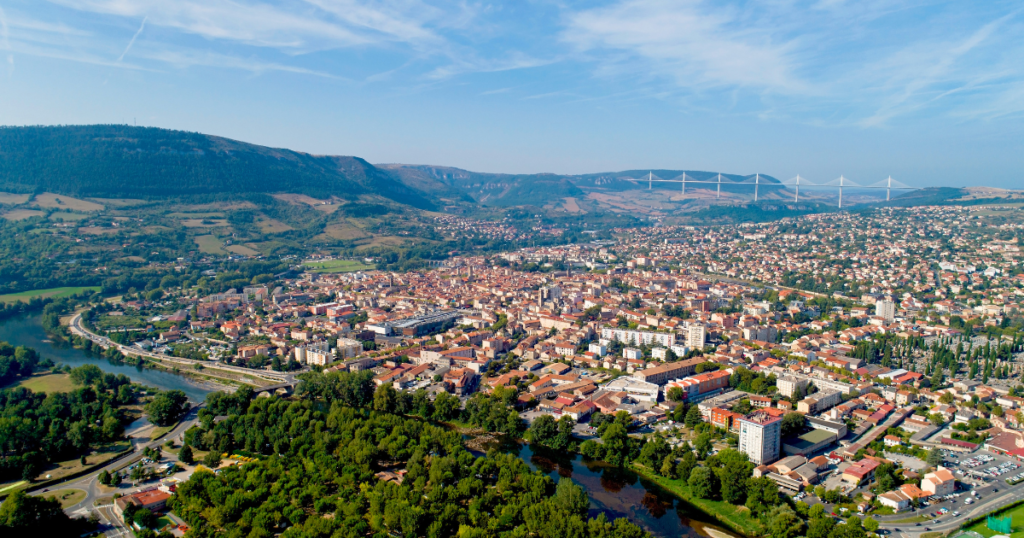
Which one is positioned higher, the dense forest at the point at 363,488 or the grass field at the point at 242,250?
the grass field at the point at 242,250

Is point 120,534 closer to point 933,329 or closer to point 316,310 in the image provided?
point 316,310

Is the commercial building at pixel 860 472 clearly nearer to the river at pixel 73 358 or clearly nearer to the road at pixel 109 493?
the road at pixel 109 493

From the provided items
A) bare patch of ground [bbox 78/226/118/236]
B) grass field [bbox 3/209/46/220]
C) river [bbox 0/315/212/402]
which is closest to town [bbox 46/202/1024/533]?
river [bbox 0/315/212/402]

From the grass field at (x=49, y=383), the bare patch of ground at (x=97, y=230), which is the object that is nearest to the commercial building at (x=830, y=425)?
the grass field at (x=49, y=383)

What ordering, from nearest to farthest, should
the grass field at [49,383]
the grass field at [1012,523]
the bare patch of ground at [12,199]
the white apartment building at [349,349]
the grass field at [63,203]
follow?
1. the grass field at [1012,523]
2. the grass field at [49,383]
3. the white apartment building at [349,349]
4. the bare patch of ground at [12,199]
5. the grass field at [63,203]

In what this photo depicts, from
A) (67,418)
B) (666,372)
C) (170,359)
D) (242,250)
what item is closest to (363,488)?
(67,418)

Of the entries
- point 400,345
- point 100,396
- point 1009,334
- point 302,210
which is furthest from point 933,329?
point 302,210

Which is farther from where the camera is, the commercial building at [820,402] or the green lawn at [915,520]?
the commercial building at [820,402]
